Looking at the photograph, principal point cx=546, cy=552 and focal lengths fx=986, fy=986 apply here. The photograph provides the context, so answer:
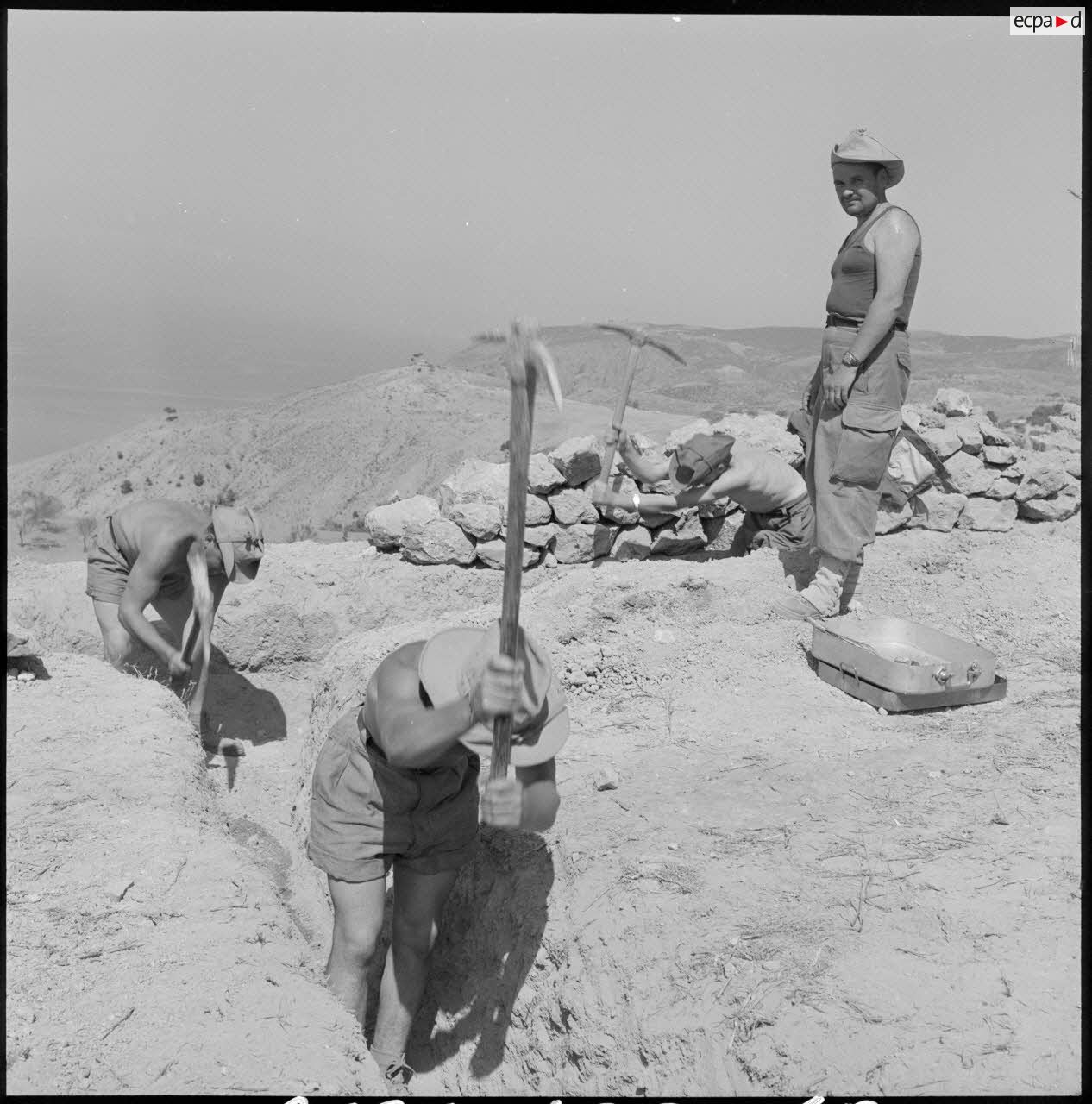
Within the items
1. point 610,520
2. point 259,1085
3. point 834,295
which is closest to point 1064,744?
point 834,295

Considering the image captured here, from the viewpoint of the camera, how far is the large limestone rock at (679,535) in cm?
734

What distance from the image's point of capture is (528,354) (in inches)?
90.4

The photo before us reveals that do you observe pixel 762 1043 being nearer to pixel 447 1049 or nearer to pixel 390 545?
pixel 447 1049

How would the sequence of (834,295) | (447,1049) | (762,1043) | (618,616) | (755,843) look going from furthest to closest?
1. (618,616)
2. (834,295)
3. (447,1049)
4. (755,843)
5. (762,1043)

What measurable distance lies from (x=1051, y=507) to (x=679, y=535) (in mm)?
2879

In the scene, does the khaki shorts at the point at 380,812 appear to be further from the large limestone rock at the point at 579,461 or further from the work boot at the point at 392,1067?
the large limestone rock at the point at 579,461

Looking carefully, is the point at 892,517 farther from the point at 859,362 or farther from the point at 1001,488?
the point at 859,362

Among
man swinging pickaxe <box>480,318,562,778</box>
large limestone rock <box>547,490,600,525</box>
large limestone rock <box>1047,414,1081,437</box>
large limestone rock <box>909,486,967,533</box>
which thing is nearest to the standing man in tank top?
large limestone rock <box>909,486,967,533</box>

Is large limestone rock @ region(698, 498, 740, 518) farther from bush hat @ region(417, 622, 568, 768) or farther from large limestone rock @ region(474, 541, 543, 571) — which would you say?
bush hat @ region(417, 622, 568, 768)

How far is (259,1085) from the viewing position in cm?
282

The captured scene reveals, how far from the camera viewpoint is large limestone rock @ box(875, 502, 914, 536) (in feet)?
23.4

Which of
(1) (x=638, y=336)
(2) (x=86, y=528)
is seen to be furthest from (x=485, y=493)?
(2) (x=86, y=528)

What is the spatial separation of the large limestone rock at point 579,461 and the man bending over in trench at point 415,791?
3.91 meters

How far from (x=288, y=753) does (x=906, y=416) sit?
5383mm
